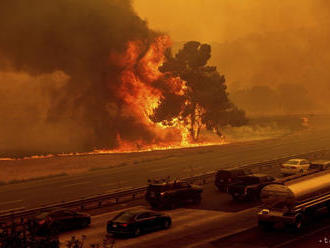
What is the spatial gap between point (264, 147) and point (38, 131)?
131 ft

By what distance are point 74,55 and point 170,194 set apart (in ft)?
176

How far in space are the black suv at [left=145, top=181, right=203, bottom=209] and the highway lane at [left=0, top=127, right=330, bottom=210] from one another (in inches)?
329

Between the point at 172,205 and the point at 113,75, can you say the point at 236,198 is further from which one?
the point at 113,75

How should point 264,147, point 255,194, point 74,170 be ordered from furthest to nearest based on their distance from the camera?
1. point 264,147
2. point 74,170
3. point 255,194

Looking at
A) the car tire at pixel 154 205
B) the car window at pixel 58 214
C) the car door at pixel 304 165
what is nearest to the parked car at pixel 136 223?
the car window at pixel 58 214

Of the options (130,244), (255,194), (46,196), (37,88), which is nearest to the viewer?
(130,244)

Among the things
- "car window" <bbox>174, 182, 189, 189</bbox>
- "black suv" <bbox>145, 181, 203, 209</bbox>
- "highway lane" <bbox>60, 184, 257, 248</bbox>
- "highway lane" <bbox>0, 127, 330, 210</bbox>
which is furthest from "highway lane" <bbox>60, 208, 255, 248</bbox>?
"highway lane" <bbox>0, 127, 330, 210</bbox>

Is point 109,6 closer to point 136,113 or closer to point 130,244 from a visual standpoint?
point 136,113

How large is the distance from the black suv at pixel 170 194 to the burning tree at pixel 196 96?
146 ft

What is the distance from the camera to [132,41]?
7088 centimetres

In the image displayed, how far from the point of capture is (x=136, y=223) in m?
19.1

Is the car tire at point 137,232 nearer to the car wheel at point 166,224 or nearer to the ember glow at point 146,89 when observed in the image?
the car wheel at point 166,224

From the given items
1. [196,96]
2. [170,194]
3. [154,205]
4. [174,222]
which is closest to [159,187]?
[170,194]

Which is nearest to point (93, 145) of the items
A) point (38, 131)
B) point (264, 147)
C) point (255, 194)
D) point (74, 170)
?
point (38, 131)
